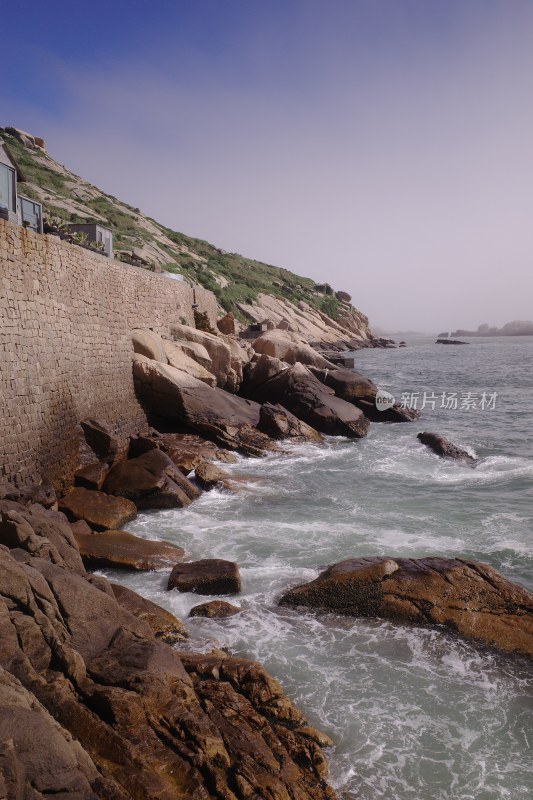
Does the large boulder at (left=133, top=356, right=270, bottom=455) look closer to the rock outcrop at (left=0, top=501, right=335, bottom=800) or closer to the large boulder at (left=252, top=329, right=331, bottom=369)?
the rock outcrop at (left=0, top=501, right=335, bottom=800)

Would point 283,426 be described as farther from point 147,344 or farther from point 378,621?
point 378,621

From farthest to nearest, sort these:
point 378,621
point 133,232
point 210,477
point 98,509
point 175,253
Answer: point 175,253
point 133,232
point 210,477
point 98,509
point 378,621

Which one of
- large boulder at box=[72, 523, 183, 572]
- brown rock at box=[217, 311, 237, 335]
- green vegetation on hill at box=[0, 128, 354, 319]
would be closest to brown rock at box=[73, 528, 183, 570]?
large boulder at box=[72, 523, 183, 572]

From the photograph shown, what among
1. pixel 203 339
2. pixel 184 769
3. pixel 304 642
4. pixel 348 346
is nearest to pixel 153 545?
pixel 304 642

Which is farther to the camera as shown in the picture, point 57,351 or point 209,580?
point 57,351

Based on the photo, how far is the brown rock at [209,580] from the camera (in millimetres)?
9297

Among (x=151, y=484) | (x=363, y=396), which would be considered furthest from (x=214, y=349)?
(x=151, y=484)

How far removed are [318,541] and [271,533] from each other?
1057 mm

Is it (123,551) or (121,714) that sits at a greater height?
(121,714)

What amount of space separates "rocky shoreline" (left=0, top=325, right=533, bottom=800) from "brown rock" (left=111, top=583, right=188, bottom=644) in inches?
0.9

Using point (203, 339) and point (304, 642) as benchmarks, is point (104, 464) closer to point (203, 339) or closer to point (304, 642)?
point (304, 642)

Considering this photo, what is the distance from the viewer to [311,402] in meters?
22.5

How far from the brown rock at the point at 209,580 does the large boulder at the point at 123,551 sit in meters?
0.92

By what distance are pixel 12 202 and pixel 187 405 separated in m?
7.74
